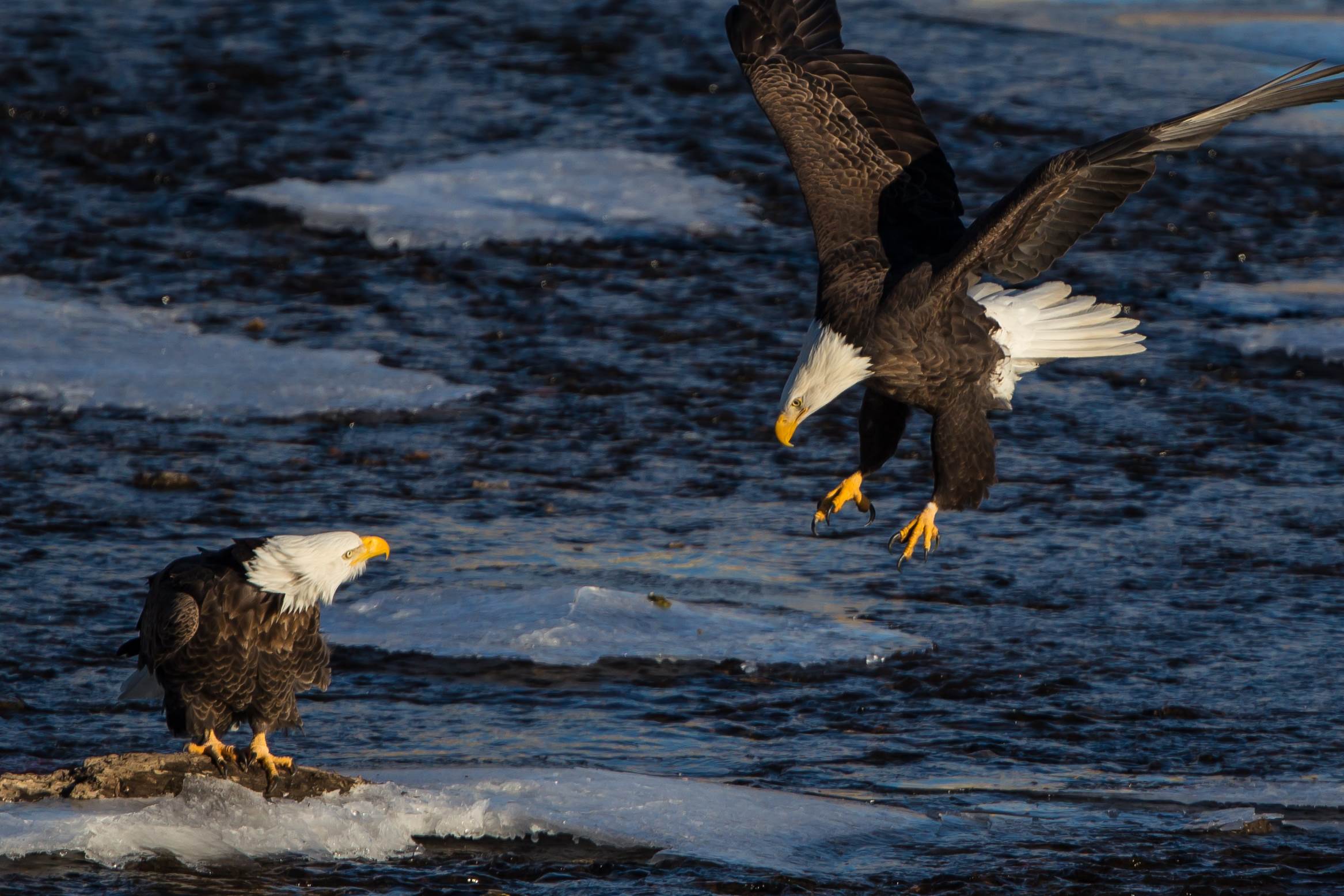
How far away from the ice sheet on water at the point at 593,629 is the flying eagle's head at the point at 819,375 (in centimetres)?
58

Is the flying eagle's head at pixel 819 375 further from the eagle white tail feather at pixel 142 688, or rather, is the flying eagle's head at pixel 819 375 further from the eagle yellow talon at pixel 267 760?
the eagle white tail feather at pixel 142 688

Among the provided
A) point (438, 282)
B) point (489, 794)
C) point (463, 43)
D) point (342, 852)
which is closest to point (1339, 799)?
point (489, 794)

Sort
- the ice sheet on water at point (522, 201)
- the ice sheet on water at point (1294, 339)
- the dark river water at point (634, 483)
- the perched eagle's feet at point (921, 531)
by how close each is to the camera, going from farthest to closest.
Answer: the ice sheet on water at point (522, 201) < the ice sheet on water at point (1294, 339) < the perched eagle's feet at point (921, 531) < the dark river water at point (634, 483)

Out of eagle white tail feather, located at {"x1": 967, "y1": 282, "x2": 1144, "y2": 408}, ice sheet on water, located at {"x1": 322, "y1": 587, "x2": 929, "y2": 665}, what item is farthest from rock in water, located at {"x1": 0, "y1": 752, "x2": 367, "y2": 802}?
eagle white tail feather, located at {"x1": 967, "y1": 282, "x2": 1144, "y2": 408}

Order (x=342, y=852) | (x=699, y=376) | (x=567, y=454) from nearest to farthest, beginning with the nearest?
(x=342, y=852) → (x=567, y=454) → (x=699, y=376)

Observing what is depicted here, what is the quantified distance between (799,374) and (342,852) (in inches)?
64.7

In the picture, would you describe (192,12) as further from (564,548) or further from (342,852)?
(342,852)

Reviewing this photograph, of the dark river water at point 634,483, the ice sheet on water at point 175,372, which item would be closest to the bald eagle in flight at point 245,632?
the dark river water at point 634,483

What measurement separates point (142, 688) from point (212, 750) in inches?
12.4

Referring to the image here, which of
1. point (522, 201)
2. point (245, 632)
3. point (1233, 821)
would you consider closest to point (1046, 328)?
point (1233, 821)

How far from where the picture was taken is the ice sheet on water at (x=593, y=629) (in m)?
4.88

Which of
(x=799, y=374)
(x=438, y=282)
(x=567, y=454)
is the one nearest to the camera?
(x=799, y=374)

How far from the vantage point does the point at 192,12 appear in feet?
39.3

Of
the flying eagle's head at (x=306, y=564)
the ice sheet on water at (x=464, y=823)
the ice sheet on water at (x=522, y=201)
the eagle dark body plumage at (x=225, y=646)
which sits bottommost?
the ice sheet on water at (x=464, y=823)
